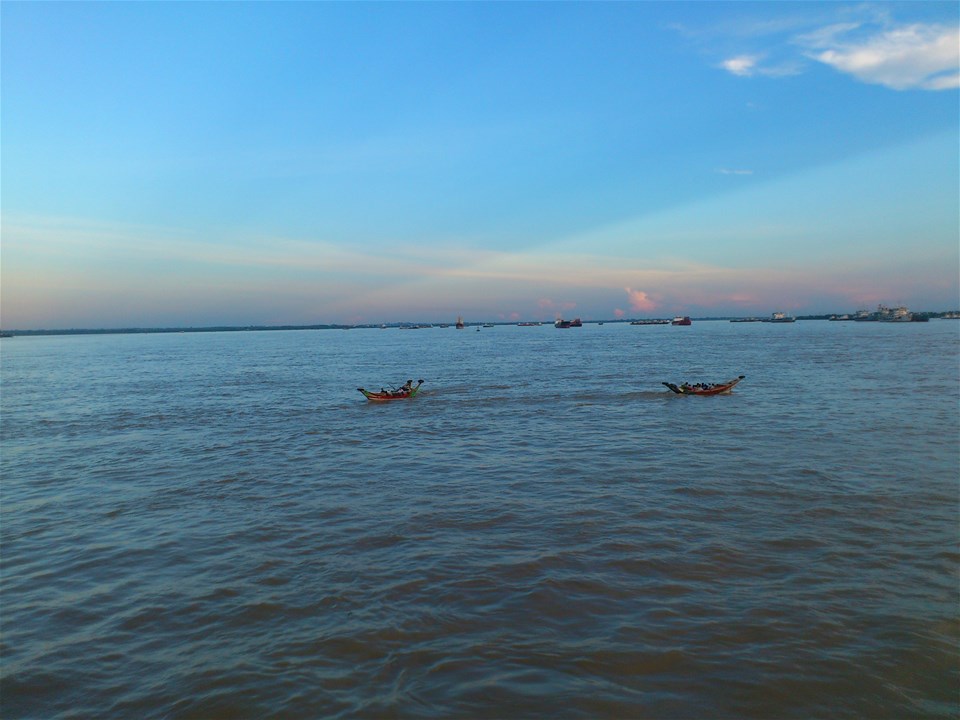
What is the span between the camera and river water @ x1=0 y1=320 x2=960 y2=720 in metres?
7.31

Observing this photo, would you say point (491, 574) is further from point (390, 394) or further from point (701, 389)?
point (701, 389)

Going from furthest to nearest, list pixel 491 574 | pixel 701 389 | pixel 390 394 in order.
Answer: pixel 390 394, pixel 701 389, pixel 491 574

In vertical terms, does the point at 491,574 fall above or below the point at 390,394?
below

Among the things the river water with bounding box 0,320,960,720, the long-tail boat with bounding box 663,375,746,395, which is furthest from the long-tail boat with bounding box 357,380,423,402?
the long-tail boat with bounding box 663,375,746,395

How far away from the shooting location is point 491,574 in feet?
34.3

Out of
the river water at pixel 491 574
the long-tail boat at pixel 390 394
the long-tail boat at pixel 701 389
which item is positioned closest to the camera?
the river water at pixel 491 574

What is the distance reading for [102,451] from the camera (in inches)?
891

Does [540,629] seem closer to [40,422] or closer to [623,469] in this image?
[623,469]

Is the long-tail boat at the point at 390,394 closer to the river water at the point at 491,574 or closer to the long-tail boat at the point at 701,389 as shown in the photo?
the river water at the point at 491,574

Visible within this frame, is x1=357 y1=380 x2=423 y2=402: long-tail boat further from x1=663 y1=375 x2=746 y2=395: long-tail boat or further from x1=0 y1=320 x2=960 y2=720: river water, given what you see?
x1=663 y1=375 x2=746 y2=395: long-tail boat

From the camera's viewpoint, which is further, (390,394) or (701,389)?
(390,394)

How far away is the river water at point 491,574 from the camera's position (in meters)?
7.31

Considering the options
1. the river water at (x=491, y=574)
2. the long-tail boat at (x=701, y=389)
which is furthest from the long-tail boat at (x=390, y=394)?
the long-tail boat at (x=701, y=389)

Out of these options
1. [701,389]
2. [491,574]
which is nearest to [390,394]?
[701,389]
